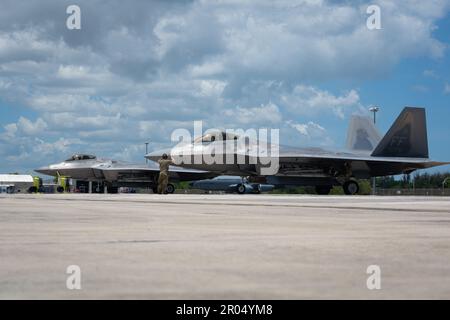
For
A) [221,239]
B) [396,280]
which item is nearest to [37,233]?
[221,239]

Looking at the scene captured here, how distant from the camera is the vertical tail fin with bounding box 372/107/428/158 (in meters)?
36.2

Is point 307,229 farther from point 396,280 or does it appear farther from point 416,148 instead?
point 416,148

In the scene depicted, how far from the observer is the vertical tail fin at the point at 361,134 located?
44.6 metres

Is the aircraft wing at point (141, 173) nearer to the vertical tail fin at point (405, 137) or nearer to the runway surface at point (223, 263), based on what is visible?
the vertical tail fin at point (405, 137)

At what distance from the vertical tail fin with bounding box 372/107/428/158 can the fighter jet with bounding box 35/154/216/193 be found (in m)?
14.2

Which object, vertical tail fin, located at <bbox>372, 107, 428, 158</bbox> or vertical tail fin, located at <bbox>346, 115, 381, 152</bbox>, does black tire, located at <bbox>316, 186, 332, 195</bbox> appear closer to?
vertical tail fin, located at <bbox>372, 107, 428, 158</bbox>

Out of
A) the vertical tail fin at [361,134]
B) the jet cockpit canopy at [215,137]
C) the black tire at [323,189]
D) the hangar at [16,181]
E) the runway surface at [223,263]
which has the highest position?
the vertical tail fin at [361,134]

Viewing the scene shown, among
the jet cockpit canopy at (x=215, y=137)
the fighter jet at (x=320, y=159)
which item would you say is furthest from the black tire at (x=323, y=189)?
the jet cockpit canopy at (x=215, y=137)

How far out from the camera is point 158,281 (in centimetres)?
341

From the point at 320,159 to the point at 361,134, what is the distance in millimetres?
11183

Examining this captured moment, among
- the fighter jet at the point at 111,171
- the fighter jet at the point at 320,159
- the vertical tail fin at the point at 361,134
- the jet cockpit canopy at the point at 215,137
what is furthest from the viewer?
the fighter jet at the point at 111,171

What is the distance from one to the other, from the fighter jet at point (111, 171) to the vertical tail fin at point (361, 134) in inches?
428

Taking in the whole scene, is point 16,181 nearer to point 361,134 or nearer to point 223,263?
point 361,134

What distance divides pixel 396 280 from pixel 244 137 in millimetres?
31195
